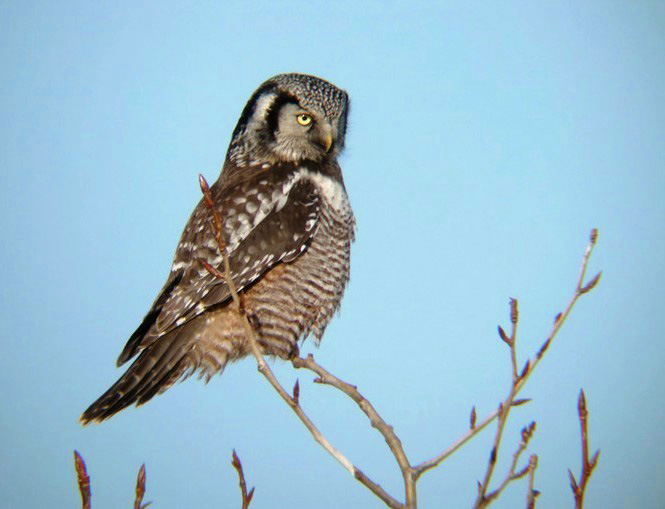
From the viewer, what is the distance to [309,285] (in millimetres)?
4590

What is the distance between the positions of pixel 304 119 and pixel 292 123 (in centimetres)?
8

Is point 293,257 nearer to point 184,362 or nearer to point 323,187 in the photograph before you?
point 323,187

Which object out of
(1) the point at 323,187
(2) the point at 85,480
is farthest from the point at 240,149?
(2) the point at 85,480

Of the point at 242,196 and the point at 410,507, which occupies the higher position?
the point at 242,196

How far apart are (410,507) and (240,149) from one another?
11.1 ft

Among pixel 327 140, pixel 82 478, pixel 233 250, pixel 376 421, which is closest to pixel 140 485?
pixel 82 478

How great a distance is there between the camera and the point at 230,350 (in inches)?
176

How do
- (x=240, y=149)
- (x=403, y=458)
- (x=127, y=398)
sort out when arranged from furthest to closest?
(x=240, y=149)
(x=127, y=398)
(x=403, y=458)

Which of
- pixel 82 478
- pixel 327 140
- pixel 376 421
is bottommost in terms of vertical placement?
pixel 82 478

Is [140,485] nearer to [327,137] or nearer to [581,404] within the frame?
[581,404]

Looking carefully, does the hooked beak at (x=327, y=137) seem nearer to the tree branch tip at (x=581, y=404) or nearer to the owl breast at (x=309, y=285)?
the owl breast at (x=309, y=285)

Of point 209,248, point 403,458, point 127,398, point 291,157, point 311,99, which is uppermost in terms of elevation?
point 311,99

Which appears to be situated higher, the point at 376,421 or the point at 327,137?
the point at 327,137

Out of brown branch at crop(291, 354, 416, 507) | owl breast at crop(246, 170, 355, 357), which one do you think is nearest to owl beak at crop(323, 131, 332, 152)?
Answer: owl breast at crop(246, 170, 355, 357)
